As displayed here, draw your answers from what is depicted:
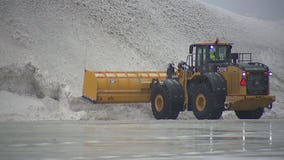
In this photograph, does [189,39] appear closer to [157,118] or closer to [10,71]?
[10,71]

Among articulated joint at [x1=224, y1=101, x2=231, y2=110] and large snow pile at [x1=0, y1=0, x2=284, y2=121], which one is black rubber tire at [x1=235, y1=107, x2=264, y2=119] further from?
large snow pile at [x1=0, y1=0, x2=284, y2=121]

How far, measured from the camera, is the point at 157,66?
56.8 m

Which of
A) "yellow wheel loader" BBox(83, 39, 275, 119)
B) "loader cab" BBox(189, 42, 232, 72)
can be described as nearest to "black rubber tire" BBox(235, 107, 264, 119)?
"yellow wheel loader" BBox(83, 39, 275, 119)

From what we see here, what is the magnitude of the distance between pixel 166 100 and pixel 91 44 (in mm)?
20506

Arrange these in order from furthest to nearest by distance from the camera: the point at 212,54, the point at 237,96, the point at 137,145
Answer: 1. the point at 212,54
2. the point at 237,96
3. the point at 137,145

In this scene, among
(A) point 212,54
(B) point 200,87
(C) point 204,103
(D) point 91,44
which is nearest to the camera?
(C) point 204,103

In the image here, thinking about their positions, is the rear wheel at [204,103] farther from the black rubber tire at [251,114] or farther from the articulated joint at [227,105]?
the black rubber tire at [251,114]

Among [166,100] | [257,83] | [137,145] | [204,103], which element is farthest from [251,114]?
[137,145]

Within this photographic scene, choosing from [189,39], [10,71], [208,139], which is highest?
[189,39]

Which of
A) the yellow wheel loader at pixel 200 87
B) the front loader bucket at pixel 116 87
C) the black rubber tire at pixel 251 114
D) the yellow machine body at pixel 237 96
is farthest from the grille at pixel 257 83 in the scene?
the front loader bucket at pixel 116 87

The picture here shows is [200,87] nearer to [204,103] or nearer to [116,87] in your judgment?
[204,103]

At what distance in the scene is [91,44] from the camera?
184 feet

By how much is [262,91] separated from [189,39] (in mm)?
32248

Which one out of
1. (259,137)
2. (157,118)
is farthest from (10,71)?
(259,137)
